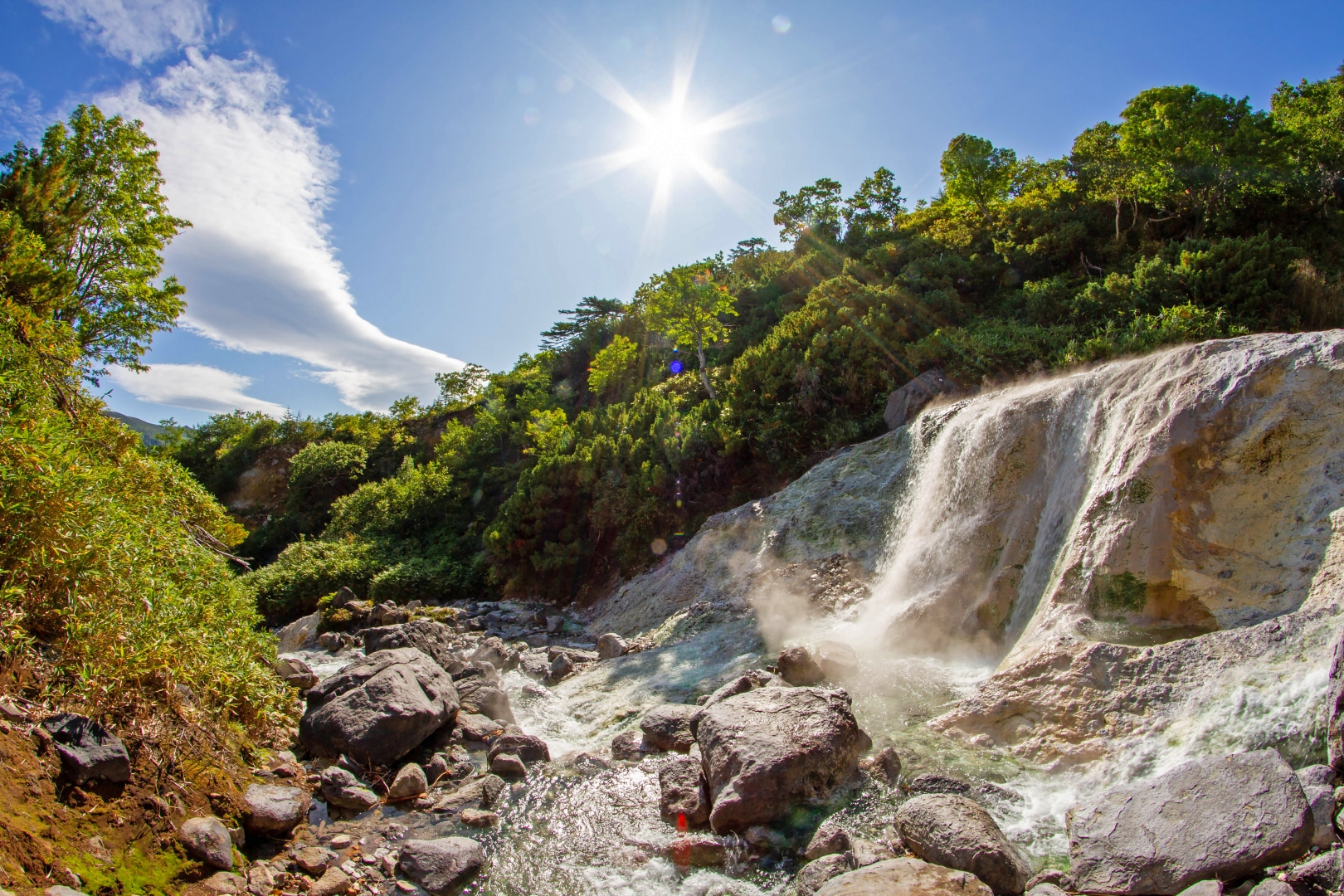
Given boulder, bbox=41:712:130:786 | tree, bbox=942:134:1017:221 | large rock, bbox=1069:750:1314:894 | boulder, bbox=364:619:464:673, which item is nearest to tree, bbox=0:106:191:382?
boulder, bbox=364:619:464:673

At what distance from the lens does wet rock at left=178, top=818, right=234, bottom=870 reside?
388cm

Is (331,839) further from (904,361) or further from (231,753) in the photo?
(904,361)

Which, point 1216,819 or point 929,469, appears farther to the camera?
point 929,469

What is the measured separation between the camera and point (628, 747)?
6.94 m

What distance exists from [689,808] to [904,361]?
14243 millimetres

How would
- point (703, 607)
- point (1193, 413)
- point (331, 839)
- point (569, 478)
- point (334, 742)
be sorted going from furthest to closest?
point (569, 478) < point (703, 607) < point (1193, 413) < point (334, 742) < point (331, 839)

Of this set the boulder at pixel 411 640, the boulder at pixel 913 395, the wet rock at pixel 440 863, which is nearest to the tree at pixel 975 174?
the boulder at pixel 913 395

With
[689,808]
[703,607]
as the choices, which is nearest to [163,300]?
[703,607]

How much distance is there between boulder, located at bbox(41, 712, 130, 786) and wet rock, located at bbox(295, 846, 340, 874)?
49.8 inches

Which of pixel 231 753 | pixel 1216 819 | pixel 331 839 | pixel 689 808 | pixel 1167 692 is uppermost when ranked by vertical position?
pixel 1167 692

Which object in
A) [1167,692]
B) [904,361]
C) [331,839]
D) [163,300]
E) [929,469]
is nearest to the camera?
[331,839]

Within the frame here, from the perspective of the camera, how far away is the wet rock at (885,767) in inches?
217

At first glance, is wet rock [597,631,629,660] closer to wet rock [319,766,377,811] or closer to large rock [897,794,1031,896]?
wet rock [319,766,377,811]

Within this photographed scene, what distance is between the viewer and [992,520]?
32.0 ft
